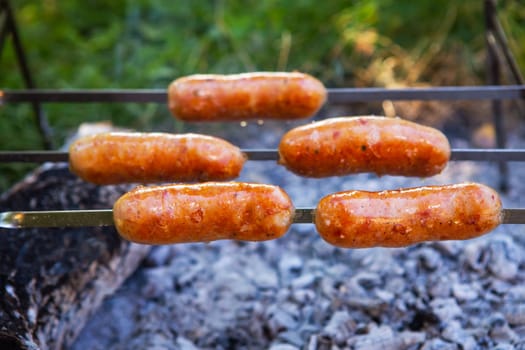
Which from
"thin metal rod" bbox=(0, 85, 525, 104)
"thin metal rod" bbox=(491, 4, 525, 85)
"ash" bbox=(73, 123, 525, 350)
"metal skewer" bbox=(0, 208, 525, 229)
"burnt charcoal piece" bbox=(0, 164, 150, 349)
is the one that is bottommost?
"ash" bbox=(73, 123, 525, 350)

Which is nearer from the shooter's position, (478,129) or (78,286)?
(78,286)

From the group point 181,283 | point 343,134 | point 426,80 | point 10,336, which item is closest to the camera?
point 10,336

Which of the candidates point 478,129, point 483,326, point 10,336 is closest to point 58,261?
point 10,336

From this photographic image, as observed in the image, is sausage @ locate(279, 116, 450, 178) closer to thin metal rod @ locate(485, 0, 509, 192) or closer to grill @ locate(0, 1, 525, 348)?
grill @ locate(0, 1, 525, 348)

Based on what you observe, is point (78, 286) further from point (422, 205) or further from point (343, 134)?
point (422, 205)

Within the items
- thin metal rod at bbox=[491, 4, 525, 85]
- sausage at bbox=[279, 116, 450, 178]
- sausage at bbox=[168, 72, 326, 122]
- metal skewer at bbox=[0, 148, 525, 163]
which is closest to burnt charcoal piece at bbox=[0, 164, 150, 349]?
metal skewer at bbox=[0, 148, 525, 163]

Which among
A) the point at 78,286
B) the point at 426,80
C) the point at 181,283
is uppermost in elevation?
the point at 426,80

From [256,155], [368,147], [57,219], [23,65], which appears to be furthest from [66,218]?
[23,65]
